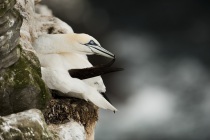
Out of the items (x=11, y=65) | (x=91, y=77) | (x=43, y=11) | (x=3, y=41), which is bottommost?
(x=43, y=11)

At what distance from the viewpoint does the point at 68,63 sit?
33.0ft

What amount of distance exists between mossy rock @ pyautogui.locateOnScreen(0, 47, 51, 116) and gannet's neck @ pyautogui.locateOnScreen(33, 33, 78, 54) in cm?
198

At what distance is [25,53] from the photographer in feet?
27.8

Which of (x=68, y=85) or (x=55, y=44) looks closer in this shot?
(x=68, y=85)

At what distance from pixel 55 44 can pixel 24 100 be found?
8.79 feet

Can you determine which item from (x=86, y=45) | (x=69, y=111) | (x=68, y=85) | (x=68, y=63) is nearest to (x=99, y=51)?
(x=86, y=45)

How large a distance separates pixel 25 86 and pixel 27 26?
2.77 meters

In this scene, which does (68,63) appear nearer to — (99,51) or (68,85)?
(68,85)

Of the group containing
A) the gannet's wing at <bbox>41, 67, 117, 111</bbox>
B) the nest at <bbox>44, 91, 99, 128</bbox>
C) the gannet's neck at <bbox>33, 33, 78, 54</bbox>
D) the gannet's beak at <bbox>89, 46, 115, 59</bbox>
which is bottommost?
the nest at <bbox>44, 91, 99, 128</bbox>

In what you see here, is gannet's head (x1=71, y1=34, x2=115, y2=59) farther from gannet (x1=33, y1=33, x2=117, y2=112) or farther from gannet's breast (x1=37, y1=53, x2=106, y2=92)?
gannet's breast (x1=37, y1=53, x2=106, y2=92)

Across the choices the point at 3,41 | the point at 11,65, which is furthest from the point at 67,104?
the point at 3,41

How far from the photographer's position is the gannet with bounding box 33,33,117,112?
955 centimetres

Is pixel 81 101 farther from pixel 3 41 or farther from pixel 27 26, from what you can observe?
pixel 3 41

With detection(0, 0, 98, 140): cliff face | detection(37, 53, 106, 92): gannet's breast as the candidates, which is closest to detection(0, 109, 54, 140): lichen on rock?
detection(0, 0, 98, 140): cliff face
